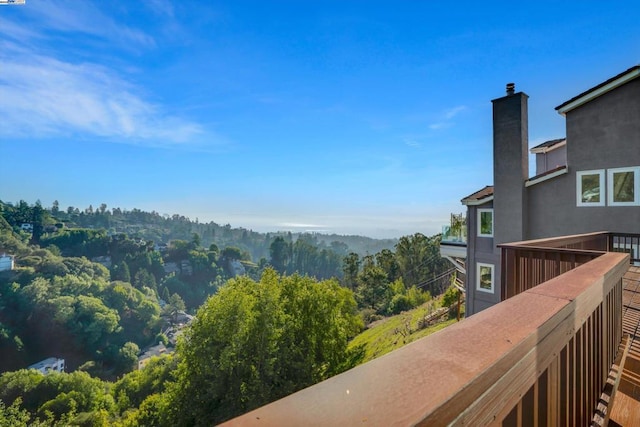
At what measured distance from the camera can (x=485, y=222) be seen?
11133mm

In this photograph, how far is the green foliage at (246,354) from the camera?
527 inches

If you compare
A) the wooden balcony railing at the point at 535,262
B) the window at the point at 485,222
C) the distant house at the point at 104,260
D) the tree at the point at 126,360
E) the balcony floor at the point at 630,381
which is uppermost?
the window at the point at 485,222

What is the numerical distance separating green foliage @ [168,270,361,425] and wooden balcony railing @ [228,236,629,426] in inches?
549

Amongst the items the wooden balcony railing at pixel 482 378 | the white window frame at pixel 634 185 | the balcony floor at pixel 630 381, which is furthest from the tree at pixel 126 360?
the wooden balcony railing at pixel 482 378

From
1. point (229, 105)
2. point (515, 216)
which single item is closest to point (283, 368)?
point (515, 216)

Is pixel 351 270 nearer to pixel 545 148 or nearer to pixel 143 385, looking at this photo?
pixel 143 385

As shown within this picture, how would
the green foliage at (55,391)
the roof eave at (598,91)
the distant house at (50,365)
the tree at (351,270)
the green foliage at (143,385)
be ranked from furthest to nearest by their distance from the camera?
the tree at (351,270) → the distant house at (50,365) → the green foliage at (143,385) → the green foliage at (55,391) → the roof eave at (598,91)

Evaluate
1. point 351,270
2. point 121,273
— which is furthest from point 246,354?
point 121,273

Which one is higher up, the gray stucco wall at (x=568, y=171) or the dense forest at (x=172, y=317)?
the gray stucco wall at (x=568, y=171)

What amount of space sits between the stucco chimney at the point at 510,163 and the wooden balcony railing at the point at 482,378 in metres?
9.50

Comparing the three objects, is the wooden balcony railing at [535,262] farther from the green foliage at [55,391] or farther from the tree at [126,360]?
the tree at [126,360]

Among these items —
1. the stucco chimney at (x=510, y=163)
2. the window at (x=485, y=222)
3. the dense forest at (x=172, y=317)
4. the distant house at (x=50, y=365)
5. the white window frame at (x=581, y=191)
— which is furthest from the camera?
the distant house at (x=50, y=365)

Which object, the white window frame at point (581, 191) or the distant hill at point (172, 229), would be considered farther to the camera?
the distant hill at point (172, 229)

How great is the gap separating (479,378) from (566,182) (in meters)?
10.9
